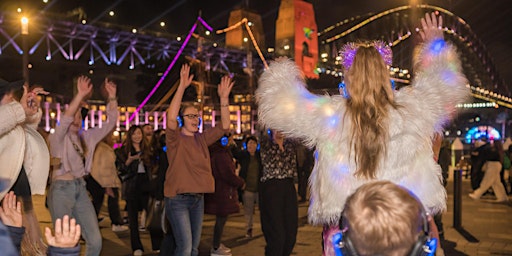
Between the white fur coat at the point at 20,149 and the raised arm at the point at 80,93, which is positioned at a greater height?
the raised arm at the point at 80,93

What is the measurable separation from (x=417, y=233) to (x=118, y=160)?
7.42 meters

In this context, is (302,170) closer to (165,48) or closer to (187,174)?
(187,174)

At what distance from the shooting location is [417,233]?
191cm

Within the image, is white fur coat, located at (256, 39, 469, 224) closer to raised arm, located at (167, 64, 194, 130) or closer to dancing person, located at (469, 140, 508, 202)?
raised arm, located at (167, 64, 194, 130)

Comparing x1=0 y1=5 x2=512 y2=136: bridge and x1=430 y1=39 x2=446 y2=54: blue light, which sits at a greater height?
x1=0 y1=5 x2=512 y2=136: bridge

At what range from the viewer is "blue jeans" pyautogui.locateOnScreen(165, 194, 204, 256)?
17.6 ft

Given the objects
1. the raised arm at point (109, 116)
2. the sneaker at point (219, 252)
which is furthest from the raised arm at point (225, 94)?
the sneaker at point (219, 252)

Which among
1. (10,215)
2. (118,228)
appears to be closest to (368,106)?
(10,215)

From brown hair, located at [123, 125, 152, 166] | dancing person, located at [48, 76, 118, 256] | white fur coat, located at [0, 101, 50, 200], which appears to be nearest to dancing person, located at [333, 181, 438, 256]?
white fur coat, located at [0, 101, 50, 200]

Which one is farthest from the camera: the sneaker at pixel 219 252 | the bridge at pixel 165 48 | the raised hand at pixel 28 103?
the bridge at pixel 165 48

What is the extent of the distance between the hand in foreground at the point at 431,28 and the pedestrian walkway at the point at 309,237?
4564 mm

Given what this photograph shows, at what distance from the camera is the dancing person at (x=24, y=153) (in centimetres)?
323

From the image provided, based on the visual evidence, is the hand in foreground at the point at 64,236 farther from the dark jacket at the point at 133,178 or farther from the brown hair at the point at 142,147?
the brown hair at the point at 142,147

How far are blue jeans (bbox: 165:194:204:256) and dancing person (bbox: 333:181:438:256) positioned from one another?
3608 millimetres
